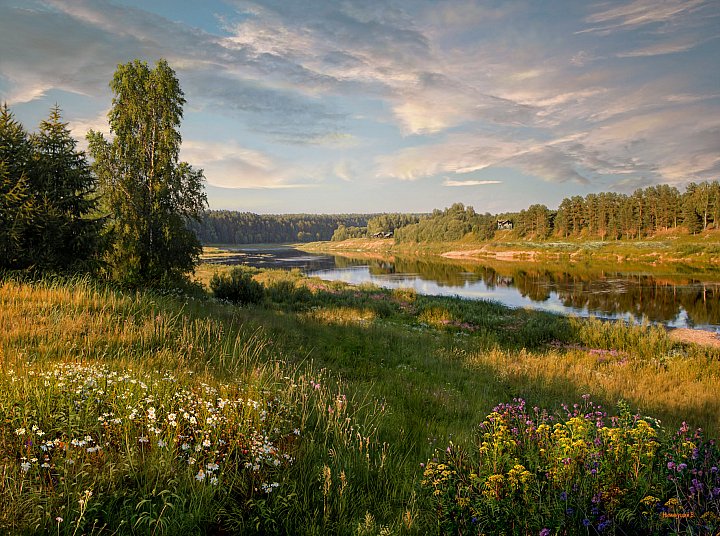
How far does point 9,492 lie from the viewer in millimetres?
2639

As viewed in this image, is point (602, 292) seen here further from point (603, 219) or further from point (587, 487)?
point (603, 219)

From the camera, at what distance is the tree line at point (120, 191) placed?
10523 millimetres

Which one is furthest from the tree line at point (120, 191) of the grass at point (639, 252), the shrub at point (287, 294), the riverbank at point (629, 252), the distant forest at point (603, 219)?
the riverbank at point (629, 252)

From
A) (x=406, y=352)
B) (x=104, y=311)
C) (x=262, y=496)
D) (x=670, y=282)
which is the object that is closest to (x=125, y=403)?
(x=262, y=496)

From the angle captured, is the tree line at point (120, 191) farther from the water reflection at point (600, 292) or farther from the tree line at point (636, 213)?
the tree line at point (636, 213)

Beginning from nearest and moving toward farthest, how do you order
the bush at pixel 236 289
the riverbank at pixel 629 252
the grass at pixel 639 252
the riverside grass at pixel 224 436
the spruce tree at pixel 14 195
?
1. the riverside grass at pixel 224 436
2. the spruce tree at pixel 14 195
3. the bush at pixel 236 289
4. the grass at pixel 639 252
5. the riverbank at pixel 629 252

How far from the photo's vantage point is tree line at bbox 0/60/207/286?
10.5 metres

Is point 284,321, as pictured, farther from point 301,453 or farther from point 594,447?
point 594,447

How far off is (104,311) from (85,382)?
5.00 m

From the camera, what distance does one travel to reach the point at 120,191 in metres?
16.3

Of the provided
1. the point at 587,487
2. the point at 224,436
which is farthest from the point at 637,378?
the point at 224,436

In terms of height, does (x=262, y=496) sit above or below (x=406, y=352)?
above

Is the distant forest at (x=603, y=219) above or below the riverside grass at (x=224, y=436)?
above

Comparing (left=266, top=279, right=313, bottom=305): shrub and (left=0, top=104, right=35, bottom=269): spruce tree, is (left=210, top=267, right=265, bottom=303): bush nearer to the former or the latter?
(left=266, top=279, right=313, bottom=305): shrub
